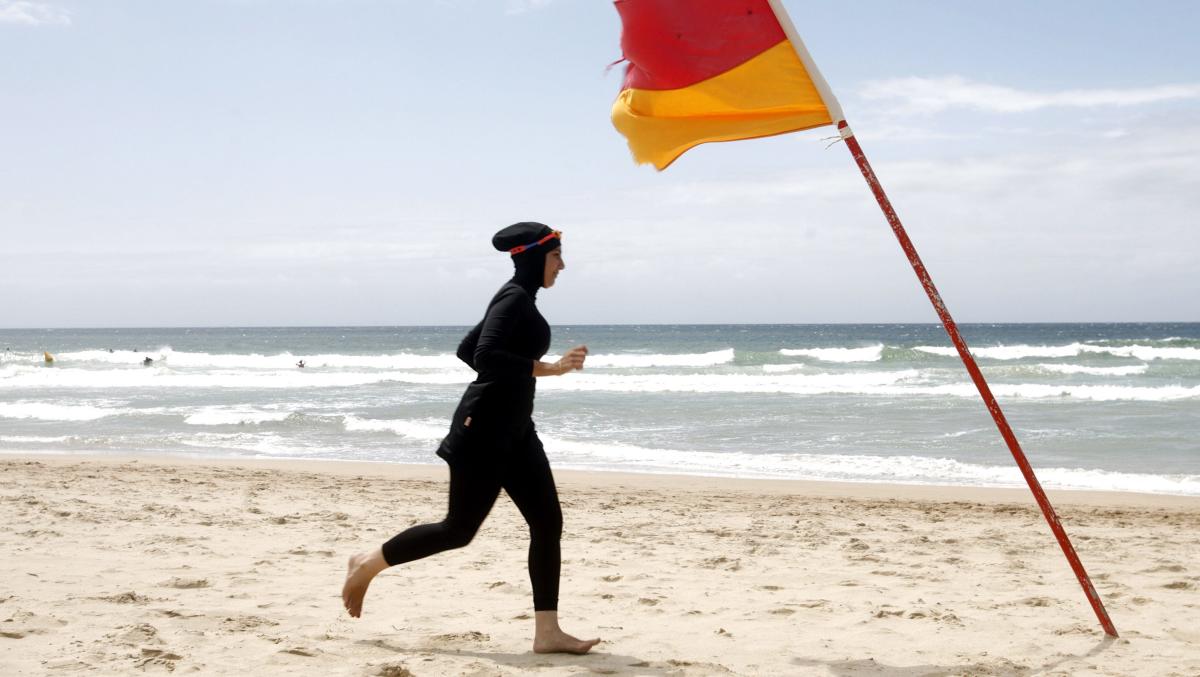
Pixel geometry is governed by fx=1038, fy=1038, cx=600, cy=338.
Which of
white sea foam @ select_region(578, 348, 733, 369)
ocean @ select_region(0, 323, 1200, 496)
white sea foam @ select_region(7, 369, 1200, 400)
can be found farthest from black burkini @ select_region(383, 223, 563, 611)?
white sea foam @ select_region(578, 348, 733, 369)

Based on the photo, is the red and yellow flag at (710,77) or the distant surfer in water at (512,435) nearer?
the distant surfer in water at (512,435)

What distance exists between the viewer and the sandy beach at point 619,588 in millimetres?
4137

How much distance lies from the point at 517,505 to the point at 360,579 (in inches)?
31.8

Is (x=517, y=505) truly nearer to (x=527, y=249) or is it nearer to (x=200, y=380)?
(x=527, y=249)

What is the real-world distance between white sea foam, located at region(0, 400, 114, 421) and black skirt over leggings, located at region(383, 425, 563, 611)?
1588 centimetres

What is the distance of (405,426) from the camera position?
16.5 metres

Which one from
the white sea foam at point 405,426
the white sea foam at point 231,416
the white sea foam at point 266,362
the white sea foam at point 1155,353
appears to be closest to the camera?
the white sea foam at point 405,426

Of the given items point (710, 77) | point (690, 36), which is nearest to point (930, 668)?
point (710, 77)

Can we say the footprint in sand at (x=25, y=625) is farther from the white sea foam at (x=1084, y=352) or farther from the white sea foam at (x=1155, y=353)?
the white sea foam at (x=1155, y=353)

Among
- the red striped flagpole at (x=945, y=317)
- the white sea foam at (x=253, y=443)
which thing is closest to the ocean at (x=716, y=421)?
the white sea foam at (x=253, y=443)

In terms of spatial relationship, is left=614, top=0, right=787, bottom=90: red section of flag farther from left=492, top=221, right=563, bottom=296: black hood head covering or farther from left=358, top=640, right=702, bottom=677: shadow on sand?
left=358, top=640, right=702, bottom=677: shadow on sand

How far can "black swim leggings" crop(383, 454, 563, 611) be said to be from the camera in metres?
4.03

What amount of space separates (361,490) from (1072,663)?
7.04 meters

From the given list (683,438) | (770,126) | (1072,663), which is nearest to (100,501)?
(770,126)
